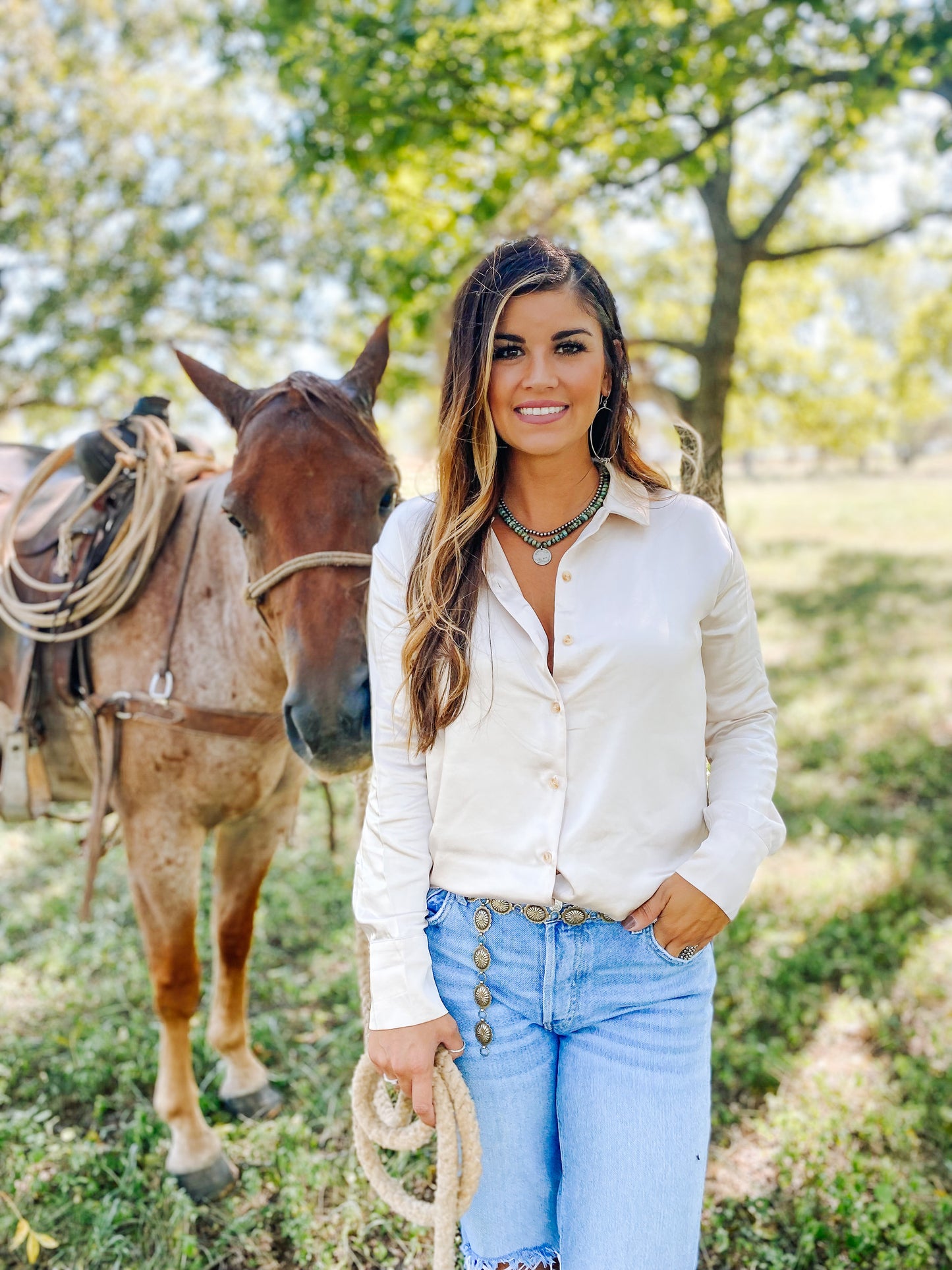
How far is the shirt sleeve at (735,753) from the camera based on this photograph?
144 cm

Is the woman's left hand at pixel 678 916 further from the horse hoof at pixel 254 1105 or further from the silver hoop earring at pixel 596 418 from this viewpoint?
the horse hoof at pixel 254 1105

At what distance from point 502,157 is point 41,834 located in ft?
18.0

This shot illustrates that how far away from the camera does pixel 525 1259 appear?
150 cm

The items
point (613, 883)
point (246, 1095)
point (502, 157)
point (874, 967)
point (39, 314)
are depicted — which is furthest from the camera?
point (39, 314)

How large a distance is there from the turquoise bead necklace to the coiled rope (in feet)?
4.53

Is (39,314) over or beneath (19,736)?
over

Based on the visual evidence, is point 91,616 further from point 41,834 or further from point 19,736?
point 41,834

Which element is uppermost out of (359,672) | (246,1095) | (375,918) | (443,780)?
(359,672)

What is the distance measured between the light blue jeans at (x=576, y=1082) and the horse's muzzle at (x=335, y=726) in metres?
0.48

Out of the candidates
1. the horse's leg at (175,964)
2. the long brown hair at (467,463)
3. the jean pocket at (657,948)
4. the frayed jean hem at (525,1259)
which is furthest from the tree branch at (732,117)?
the frayed jean hem at (525,1259)

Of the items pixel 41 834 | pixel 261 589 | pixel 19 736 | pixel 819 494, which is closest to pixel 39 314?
pixel 41 834

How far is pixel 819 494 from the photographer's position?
2928 centimetres

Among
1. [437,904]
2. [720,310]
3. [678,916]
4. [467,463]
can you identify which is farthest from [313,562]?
[720,310]

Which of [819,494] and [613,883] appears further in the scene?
[819,494]
